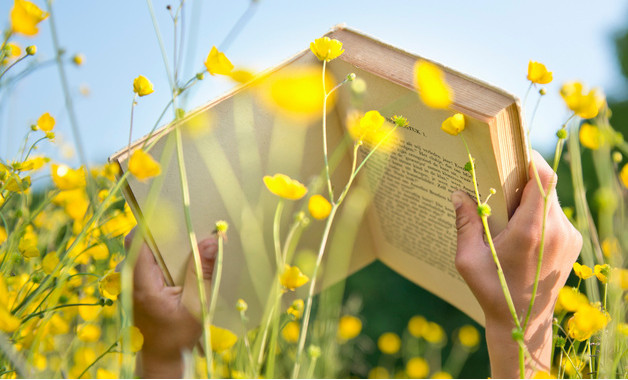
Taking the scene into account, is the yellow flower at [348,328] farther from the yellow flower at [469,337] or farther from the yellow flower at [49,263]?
the yellow flower at [49,263]

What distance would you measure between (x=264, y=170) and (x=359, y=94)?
16 cm

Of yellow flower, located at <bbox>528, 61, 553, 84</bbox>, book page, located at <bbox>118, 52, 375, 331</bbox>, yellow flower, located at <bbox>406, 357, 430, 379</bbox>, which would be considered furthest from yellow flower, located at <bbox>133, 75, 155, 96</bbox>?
yellow flower, located at <bbox>406, 357, 430, 379</bbox>

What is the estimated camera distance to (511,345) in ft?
2.07

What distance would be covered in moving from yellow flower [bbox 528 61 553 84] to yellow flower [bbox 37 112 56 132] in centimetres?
60

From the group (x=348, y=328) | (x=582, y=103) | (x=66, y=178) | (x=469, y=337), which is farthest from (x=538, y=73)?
(x=469, y=337)

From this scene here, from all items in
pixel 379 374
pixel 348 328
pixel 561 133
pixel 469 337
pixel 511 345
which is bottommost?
pixel 379 374

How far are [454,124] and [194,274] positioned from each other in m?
0.34

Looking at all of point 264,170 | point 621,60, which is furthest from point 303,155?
point 621,60

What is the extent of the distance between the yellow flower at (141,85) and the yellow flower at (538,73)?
411 mm

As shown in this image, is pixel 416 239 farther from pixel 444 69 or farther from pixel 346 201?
pixel 444 69

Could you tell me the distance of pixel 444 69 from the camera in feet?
1.73

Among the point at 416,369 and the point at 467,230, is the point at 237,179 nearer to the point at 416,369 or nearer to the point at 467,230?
the point at 467,230

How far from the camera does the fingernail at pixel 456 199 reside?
2.04 feet

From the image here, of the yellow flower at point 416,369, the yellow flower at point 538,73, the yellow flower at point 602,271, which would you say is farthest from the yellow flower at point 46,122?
the yellow flower at point 416,369
